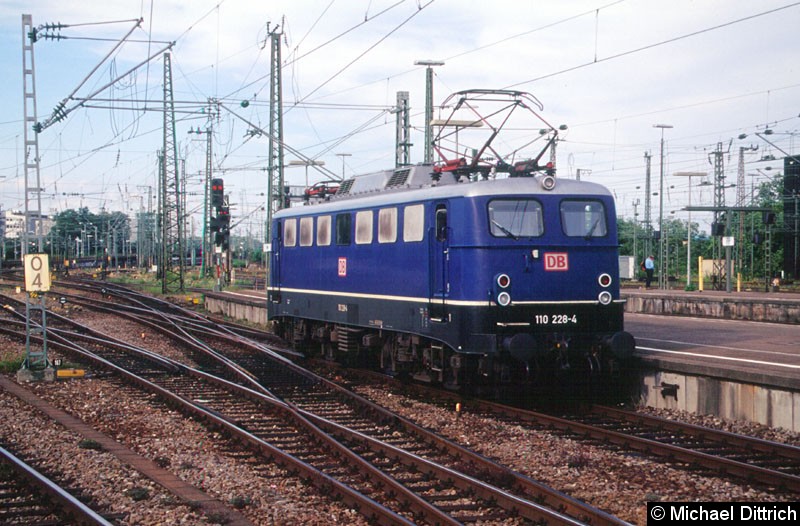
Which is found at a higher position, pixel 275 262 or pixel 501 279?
pixel 275 262

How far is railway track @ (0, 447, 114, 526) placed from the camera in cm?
816

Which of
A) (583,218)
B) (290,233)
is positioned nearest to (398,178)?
(583,218)

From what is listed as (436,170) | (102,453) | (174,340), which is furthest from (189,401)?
(174,340)

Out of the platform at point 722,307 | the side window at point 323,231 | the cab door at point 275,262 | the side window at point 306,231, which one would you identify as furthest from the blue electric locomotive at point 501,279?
the platform at point 722,307

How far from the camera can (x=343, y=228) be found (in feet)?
58.3

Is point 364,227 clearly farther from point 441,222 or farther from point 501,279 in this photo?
point 501,279

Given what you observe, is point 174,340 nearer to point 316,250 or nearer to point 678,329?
point 316,250

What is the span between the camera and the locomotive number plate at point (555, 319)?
44.2ft

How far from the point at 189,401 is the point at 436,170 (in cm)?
574

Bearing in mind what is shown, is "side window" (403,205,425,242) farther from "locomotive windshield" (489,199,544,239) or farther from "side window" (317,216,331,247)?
"side window" (317,216,331,247)

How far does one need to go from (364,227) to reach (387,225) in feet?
3.39

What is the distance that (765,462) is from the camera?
10.1 metres

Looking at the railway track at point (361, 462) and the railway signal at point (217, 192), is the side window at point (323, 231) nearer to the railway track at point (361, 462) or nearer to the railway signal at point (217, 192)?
the railway track at point (361, 462)

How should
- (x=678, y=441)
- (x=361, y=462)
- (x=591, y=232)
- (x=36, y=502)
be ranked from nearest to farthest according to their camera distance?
(x=36, y=502) < (x=361, y=462) < (x=678, y=441) < (x=591, y=232)
